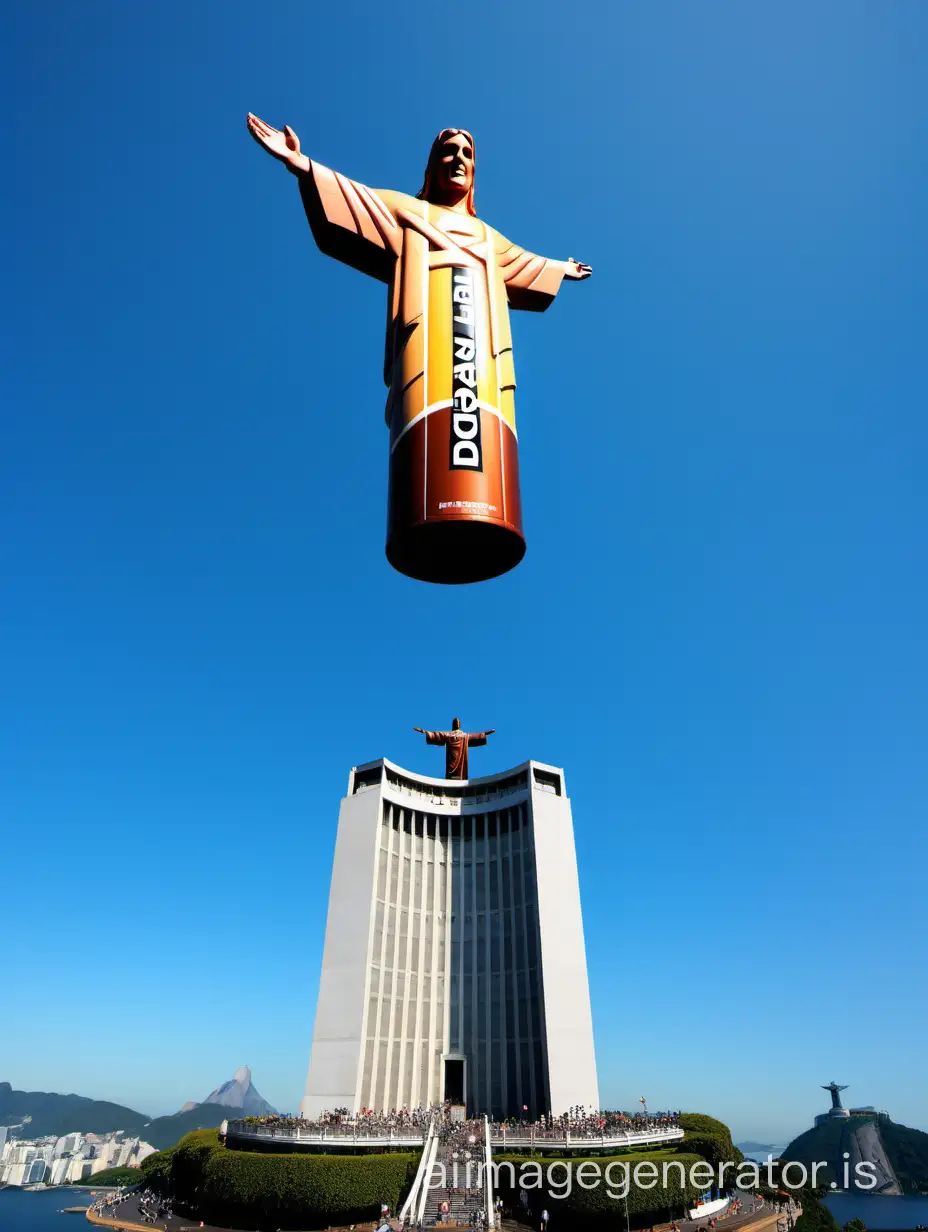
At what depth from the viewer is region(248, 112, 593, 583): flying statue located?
1980 cm

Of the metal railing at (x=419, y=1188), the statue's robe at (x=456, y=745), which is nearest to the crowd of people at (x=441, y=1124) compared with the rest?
the metal railing at (x=419, y=1188)

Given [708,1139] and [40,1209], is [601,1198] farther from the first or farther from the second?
[40,1209]

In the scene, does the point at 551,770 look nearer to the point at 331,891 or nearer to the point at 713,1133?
the point at 331,891

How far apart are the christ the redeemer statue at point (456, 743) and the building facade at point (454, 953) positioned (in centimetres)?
286

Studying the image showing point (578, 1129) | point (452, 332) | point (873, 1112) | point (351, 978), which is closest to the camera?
point (452, 332)

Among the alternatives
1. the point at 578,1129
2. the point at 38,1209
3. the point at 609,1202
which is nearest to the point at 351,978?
the point at 578,1129

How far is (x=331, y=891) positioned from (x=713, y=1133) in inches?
1473

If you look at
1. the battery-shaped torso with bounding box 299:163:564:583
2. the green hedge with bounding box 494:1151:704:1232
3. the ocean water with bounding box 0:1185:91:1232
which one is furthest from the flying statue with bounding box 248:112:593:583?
the ocean water with bounding box 0:1185:91:1232

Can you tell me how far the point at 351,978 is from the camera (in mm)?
59969

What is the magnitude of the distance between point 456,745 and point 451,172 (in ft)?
202

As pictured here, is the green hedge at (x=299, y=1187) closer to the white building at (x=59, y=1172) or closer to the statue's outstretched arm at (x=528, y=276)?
the statue's outstretched arm at (x=528, y=276)

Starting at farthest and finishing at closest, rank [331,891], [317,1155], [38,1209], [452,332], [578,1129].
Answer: [38,1209] < [331,891] < [578,1129] < [317,1155] < [452,332]

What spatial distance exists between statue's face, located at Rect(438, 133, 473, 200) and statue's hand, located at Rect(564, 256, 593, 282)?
5.10 metres

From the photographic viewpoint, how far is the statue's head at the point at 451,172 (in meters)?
27.7
